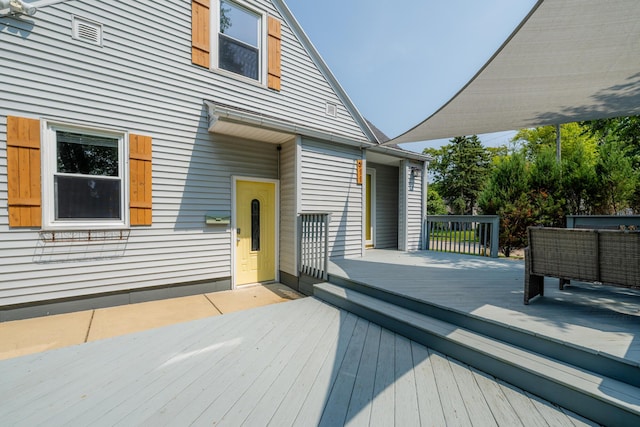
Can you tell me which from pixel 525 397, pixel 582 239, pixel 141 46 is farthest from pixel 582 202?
pixel 141 46

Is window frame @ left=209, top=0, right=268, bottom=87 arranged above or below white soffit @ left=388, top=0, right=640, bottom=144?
above

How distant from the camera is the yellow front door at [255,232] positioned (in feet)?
16.8

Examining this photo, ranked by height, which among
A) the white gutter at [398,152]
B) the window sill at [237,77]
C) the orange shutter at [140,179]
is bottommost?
the orange shutter at [140,179]

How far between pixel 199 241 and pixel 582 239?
493cm

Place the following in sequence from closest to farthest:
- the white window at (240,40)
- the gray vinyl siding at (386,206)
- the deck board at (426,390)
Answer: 1. the deck board at (426,390)
2. the white window at (240,40)
3. the gray vinyl siding at (386,206)

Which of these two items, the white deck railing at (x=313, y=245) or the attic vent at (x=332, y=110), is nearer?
the white deck railing at (x=313, y=245)

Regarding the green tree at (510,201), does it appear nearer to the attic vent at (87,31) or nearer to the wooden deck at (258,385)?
the wooden deck at (258,385)

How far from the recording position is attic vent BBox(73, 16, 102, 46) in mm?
3686

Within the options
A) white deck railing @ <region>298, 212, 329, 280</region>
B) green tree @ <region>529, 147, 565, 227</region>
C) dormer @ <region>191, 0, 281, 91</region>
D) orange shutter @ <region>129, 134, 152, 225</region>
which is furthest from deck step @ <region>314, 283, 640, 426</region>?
green tree @ <region>529, 147, 565, 227</region>

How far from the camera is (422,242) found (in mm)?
7352

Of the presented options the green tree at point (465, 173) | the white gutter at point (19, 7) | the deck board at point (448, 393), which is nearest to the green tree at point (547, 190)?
the deck board at point (448, 393)

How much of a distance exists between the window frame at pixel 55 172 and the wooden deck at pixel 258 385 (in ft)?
5.70

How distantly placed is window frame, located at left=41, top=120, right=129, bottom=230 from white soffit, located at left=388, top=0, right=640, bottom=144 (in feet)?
15.4

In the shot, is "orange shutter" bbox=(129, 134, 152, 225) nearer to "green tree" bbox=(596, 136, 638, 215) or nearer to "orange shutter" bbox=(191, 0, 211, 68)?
"orange shutter" bbox=(191, 0, 211, 68)
